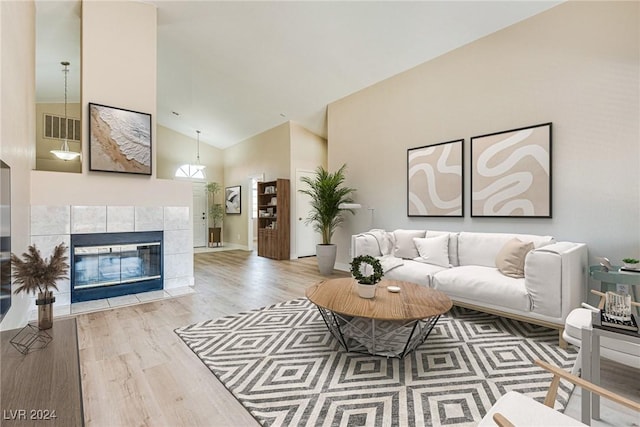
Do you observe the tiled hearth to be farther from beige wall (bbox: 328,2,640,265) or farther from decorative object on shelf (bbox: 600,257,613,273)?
decorative object on shelf (bbox: 600,257,613,273)

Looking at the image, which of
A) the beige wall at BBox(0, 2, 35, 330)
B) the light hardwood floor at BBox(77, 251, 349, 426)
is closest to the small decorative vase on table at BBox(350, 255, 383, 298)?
the light hardwood floor at BBox(77, 251, 349, 426)

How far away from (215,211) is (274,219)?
273 cm

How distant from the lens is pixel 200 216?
9.09m

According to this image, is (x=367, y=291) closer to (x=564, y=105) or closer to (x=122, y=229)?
(x=564, y=105)

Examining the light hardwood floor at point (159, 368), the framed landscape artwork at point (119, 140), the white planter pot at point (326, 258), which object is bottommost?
the light hardwood floor at point (159, 368)

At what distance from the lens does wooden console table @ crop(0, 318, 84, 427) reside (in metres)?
1.05

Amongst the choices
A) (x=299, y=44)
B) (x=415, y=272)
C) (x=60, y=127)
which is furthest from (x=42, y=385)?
(x=60, y=127)

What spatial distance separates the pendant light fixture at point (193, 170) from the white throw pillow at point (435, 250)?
718 centimetres

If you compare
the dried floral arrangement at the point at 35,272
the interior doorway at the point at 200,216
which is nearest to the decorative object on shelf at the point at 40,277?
the dried floral arrangement at the point at 35,272

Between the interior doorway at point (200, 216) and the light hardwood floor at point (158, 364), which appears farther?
the interior doorway at point (200, 216)

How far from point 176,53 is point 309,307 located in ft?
15.1

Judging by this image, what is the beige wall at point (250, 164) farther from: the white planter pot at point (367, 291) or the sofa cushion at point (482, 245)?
the white planter pot at point (367, 291)

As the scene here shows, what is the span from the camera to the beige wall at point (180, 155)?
8.34 metres

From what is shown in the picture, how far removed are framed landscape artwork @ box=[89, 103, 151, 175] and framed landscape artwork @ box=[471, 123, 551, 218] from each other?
4316mm
